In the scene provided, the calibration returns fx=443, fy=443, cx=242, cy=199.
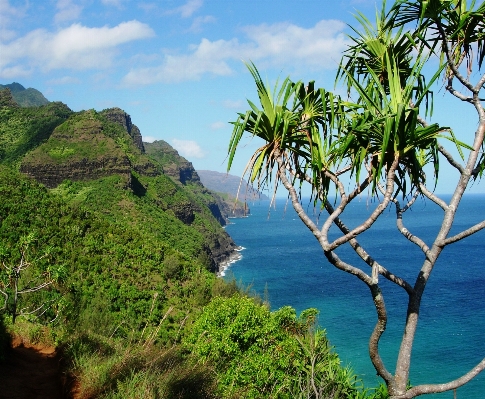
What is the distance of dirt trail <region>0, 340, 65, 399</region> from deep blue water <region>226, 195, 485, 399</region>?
9.45 meters

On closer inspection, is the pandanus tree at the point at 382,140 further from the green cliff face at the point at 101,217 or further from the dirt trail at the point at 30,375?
the green cliff face at the point at 101,217

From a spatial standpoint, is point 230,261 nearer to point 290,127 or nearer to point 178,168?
point 178,168

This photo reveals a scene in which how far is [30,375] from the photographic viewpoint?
6.68 metres

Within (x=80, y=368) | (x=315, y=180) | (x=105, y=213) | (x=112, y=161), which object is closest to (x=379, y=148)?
(x=315, y=180)

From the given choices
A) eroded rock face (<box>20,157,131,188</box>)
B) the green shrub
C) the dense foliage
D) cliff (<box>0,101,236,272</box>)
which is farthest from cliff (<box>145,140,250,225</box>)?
the green shrub

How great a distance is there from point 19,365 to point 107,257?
74.4ft

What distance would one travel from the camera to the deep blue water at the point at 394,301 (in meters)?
29.6

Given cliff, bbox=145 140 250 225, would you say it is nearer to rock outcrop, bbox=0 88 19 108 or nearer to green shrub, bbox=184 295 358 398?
rock outcrop, bbox=0 88 19 108

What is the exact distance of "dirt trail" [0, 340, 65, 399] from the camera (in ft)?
19.7

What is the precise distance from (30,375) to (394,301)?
40.4 meters

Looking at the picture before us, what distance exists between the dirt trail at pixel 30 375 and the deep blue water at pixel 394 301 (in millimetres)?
9449

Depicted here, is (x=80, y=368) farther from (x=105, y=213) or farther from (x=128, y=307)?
(x=105, y=213)

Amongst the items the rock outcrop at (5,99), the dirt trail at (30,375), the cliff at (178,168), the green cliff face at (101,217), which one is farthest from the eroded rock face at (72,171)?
the cliff at (178,168)

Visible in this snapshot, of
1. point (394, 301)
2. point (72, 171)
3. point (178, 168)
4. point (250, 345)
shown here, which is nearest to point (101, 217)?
point (72, 171)
